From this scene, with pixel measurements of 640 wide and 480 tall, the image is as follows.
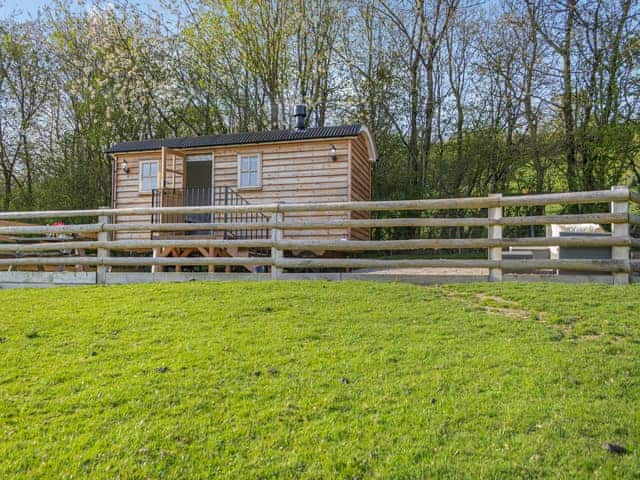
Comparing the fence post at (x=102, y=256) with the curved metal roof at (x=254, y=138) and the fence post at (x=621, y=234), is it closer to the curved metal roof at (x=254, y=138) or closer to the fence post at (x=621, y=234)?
the curved metal roof at (x=254, y=138)

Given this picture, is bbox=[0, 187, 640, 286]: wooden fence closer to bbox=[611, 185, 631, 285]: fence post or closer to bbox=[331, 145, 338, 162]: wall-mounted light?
bbox=[611, 185, 631, 285]: fence post

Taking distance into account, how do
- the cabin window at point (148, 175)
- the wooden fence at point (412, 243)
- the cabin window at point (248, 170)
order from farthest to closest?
the cabin window at point (148, 175), the cabin window at point (248, 170), the wooden fence at point (412, 243)

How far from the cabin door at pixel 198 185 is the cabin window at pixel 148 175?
823 mm

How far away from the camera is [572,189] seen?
15531 millimetres

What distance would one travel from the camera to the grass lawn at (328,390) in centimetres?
278

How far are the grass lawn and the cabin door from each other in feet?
23.8

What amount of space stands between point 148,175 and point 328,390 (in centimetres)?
1182

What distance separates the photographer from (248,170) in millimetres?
13164

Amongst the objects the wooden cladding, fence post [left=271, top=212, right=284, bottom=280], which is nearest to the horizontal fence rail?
fence post [left=271, top=212, right=284, bottom=280]

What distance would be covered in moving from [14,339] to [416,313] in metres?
3.97

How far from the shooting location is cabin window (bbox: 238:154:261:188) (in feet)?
42.9

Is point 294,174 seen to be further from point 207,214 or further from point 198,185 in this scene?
point 198,185

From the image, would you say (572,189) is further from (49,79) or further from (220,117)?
(49,79)

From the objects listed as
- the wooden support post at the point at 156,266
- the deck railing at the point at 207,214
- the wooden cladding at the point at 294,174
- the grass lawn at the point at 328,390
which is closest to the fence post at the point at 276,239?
the grass lawn at the point at 328,390
